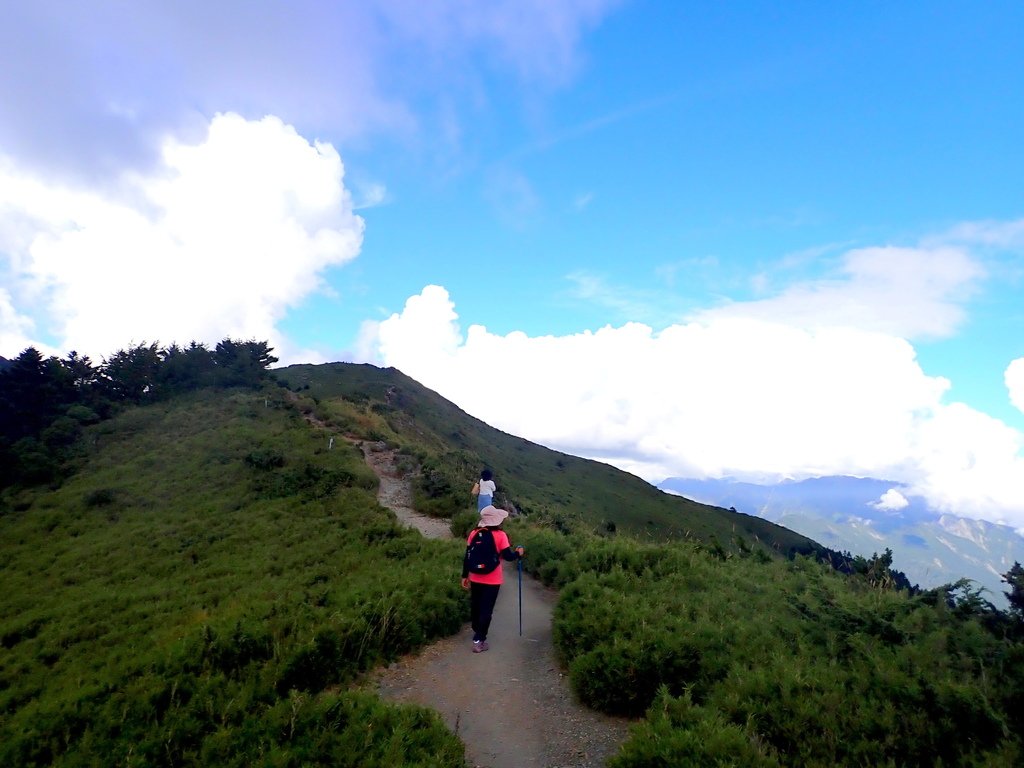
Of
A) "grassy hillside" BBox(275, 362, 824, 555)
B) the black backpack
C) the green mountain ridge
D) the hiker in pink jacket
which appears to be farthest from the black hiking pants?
"grassy hillside" BBox(275, 362, 824, 555)

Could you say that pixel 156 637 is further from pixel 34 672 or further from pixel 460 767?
pixel 460 767

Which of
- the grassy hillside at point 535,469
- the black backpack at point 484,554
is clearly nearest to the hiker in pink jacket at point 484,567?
the black backpack at point 484,554

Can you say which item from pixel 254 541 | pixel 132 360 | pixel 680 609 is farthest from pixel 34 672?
pixel 132 360

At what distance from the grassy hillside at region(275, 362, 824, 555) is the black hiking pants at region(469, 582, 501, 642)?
122 ft

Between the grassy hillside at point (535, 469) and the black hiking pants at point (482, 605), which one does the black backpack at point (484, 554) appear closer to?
the black hiking pants at point (482, 605)

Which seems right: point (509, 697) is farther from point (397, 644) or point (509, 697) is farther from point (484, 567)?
point (397, 644)

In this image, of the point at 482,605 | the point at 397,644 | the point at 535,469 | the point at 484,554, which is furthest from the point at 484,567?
the point at 535,469

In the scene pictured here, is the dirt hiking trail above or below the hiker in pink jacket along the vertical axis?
below

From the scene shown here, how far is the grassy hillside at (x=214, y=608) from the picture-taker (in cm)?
653

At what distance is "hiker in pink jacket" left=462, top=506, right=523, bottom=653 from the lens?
377 inches

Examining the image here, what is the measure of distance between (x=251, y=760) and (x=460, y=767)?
7.05 feet

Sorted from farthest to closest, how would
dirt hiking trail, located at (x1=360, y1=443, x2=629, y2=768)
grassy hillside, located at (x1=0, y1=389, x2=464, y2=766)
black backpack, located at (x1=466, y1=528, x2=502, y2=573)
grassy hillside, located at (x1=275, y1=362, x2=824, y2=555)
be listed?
1. grassy hillside, located at (x1=275, y1=362, x2=824, y2=555)
2. black backpack, located at (x1=466, y1=528, x2=502, y2=573)
3. dirt hiking trail, located at (x1=360, y1=443, x2=629, y2=768)
4. grassy hillside, located at (x1=0, y1=389, x2=464, y2=766)

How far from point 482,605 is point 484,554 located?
2.96ft

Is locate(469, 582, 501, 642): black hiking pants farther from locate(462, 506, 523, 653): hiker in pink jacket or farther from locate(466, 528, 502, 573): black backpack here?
locate(466, 528, 502, 573): black backpack
